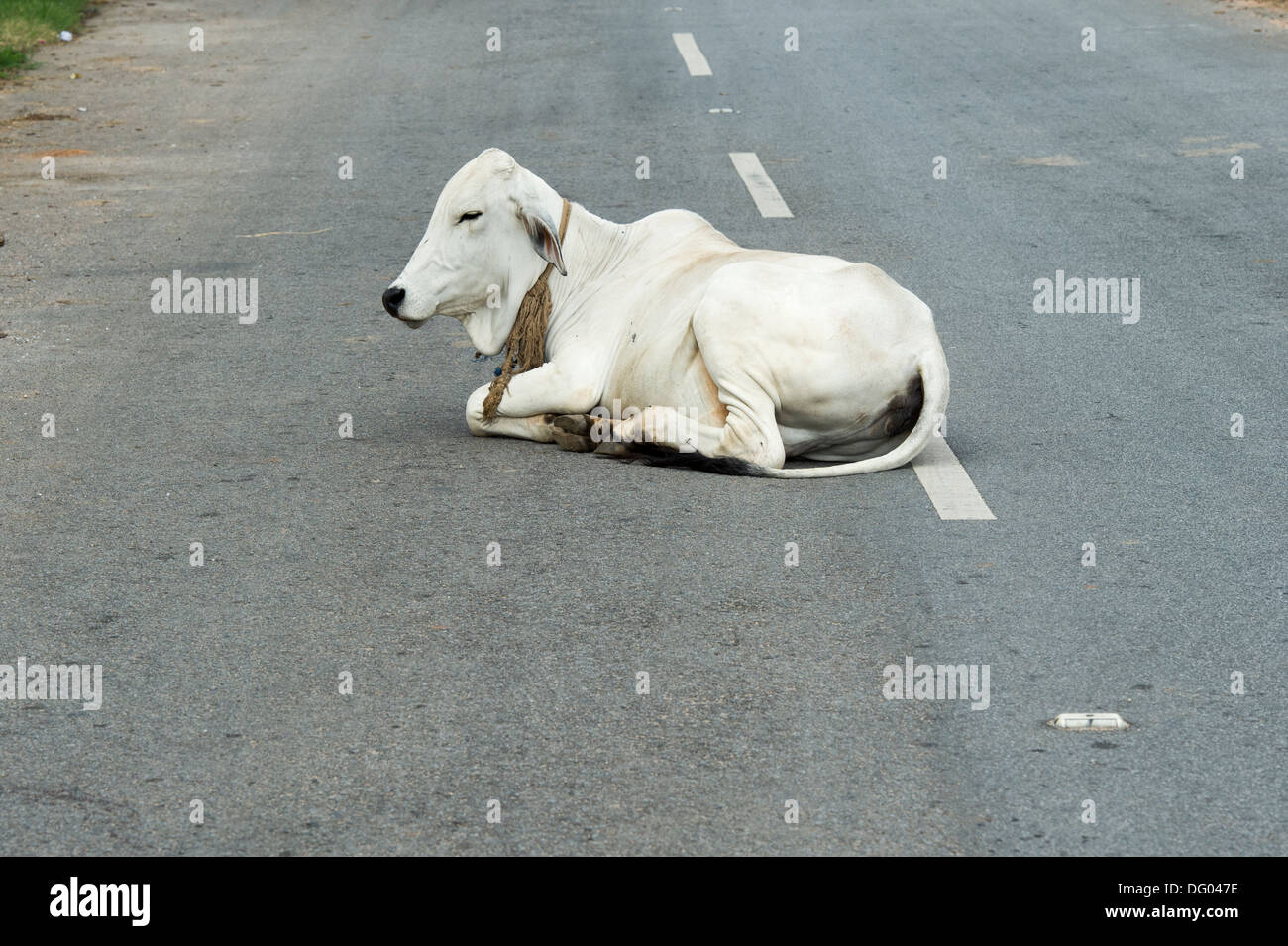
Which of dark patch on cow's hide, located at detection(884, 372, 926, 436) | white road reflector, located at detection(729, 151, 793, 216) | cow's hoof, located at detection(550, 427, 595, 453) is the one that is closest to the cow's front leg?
cow's hoof, located at detection(550, 427, 595, 453)

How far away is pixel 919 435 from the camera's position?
6941mm

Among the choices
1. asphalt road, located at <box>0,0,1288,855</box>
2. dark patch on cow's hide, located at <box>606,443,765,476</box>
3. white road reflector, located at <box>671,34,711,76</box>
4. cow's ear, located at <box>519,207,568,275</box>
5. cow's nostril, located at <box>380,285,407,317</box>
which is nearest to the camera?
asphalt road, located at <box>0,0,1288,855</box>

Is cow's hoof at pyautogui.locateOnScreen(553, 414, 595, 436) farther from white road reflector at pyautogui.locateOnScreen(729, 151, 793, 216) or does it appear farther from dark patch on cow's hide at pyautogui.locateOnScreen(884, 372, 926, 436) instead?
white road reflector at pyautogui.locateOnScreen(729, 151, 793, 216)

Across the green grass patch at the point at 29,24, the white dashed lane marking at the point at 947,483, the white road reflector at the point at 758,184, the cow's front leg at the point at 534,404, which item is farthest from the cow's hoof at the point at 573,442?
the green grass patch at the point at 29,24

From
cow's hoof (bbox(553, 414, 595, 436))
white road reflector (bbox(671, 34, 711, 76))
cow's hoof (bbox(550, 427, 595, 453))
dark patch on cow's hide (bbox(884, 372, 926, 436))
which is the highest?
dark patch on cow's hide (bbox(884, 372, 926, 436))

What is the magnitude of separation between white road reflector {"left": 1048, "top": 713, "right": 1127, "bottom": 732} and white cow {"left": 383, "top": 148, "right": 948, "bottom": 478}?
2.19 meters

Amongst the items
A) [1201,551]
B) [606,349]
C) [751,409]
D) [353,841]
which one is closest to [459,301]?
[606,349]

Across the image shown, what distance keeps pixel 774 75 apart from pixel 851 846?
42.0ft

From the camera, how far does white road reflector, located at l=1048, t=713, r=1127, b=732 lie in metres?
4.81

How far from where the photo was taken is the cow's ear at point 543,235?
7371 mm

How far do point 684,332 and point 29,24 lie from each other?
14.0 metres

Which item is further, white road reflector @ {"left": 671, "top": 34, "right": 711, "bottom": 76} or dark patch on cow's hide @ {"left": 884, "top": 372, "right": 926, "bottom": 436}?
white road reflector @ {"left": 671, "top": 34, "right": 711, "bottom": 76}

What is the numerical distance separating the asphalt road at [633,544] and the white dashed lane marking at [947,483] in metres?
0.08

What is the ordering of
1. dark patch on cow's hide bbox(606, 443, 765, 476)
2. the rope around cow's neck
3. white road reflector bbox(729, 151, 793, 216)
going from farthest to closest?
white road reflector bbox(729, 151, 793, 216), the rope around cow's neck, dark patch on cow's hide bbox(606, 443, 765, 476)
